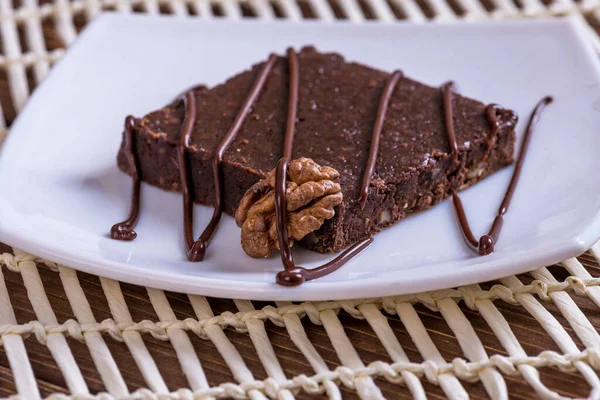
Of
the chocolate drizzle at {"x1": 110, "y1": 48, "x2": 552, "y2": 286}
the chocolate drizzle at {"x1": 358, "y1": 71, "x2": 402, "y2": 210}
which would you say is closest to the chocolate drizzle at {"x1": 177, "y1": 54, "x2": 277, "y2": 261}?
the chocolate drizzle at {"x1": 110, "y1": 48, "x2": 552, "y2": 286}

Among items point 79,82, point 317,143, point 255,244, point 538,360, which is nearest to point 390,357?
point 538,360

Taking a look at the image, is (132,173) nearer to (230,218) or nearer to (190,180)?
(190,180)

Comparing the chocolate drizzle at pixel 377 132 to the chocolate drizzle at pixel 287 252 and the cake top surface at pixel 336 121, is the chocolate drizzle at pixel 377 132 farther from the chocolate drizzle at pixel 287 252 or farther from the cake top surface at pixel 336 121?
the chocolate drizzle at pixel 287 252

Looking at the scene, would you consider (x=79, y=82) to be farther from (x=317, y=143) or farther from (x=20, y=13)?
(x=317, y=143)

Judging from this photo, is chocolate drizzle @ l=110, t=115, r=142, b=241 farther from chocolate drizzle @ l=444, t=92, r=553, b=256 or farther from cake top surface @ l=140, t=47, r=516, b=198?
chocolate drizzle @ l=444, t=92, r=553, b=256

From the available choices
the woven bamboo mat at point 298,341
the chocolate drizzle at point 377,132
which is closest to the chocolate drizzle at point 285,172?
the chocolate drizzle at point 377,132
